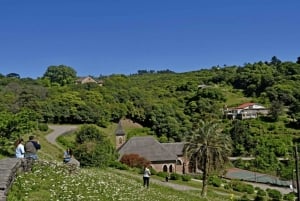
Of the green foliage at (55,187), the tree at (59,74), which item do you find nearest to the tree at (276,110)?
the tree at (59,74)

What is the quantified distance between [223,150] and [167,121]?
62.0m

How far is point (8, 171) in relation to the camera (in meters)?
12.5

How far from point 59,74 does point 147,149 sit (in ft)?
321

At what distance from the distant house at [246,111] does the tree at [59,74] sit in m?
58.7

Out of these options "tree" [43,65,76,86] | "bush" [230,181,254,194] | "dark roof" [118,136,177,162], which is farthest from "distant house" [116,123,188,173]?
"tree" [43,65,76,86]

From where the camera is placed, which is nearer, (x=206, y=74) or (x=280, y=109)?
(x=280, y=109)

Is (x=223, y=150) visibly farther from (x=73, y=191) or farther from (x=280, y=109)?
(x=280, y=109)

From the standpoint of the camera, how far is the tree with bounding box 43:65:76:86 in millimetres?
163250

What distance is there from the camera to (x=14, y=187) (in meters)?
13.3

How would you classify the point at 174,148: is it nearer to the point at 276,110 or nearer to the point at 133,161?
the point at 133,161

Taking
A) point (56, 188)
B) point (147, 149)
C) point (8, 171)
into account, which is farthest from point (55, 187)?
point (147, 149)

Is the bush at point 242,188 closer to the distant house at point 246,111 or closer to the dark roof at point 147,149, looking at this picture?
the dark roof at point 147,149

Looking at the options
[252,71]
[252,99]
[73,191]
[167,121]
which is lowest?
[73,191]

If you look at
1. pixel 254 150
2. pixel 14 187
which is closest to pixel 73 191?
pixel 14 187
